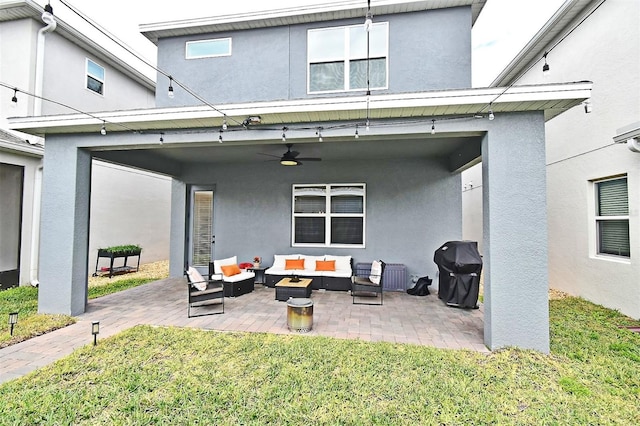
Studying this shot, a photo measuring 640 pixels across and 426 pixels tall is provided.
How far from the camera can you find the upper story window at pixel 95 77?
895 centimetres

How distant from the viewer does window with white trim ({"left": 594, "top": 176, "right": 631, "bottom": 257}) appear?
5410 mm

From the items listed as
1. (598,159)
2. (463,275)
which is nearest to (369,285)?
(463,275)

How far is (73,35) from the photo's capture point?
8125 mm

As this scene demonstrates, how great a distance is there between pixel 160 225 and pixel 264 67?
838 centimetres

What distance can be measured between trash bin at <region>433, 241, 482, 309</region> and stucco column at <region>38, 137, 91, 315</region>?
6743mm

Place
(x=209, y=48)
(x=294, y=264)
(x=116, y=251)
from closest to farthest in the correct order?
1. (x=209, y=48)
2. (x=294, y=264)
3. (x=116, y=251)

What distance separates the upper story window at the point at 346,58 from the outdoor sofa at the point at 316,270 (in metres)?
3.92

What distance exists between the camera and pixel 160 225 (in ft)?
38.5

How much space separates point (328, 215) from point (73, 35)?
28.7 feet

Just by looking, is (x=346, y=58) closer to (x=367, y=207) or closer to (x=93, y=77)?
(x=367, y=207)

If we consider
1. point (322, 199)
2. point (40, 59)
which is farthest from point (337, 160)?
point (40, 59)

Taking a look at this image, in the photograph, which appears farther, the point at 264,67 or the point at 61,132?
the point at 264,67

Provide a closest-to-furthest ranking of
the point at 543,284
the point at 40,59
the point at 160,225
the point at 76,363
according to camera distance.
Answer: the point at 76,363
the point at 543,284
the point at 40,59
the point at 160,225

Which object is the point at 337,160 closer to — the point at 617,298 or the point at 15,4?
the point at 617,298
